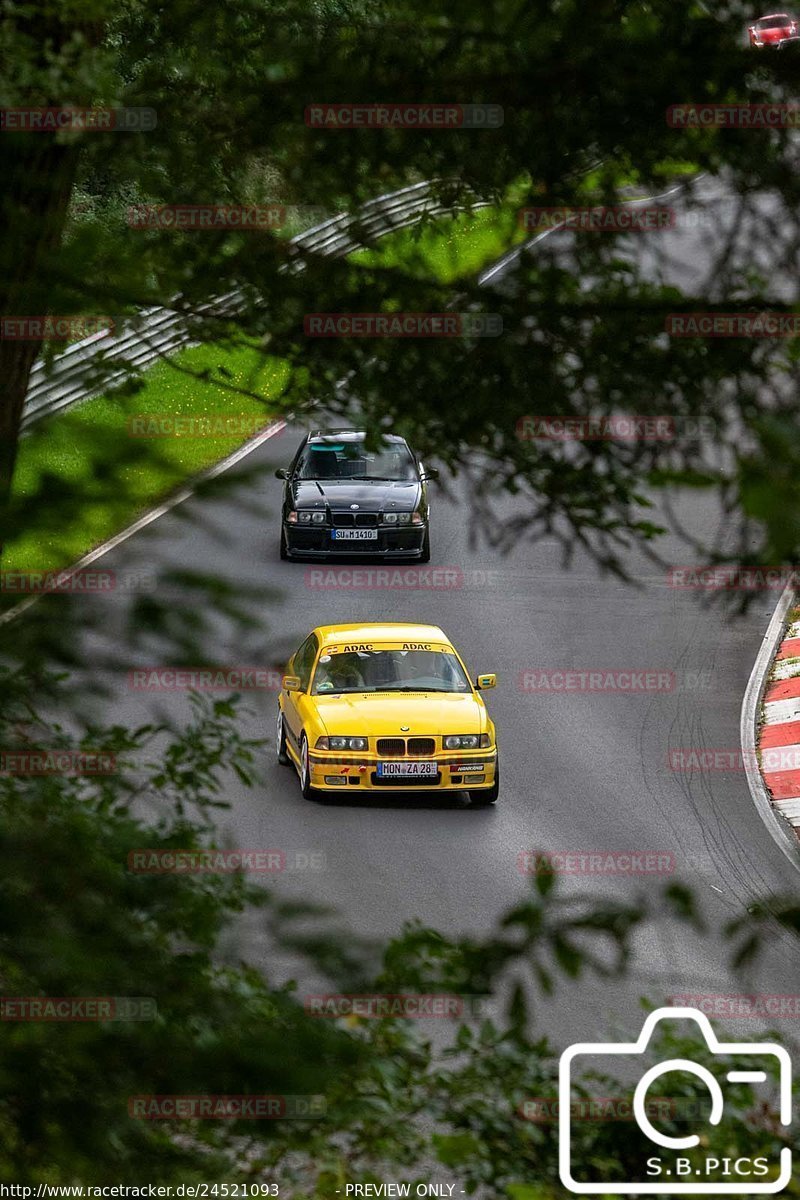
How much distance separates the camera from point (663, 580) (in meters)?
23.4

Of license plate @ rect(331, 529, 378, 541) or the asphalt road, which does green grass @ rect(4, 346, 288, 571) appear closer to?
the asphalt road

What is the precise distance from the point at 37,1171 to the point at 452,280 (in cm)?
272

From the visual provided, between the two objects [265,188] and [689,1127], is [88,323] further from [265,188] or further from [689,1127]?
[689,1127]

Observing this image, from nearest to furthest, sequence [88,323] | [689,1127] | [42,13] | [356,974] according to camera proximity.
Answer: [356,974], [88,323], [689,1127], [42,13]

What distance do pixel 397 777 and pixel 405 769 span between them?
0.11 metres

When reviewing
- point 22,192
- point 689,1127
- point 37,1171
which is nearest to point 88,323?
point 22,192

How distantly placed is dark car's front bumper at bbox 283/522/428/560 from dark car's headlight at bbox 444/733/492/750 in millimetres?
8117

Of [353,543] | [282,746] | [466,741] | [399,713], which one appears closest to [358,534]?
[353,543]

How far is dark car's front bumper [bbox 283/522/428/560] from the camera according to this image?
21.6 m

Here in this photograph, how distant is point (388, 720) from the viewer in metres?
14.0

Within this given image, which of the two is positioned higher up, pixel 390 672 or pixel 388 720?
pixel 390 672

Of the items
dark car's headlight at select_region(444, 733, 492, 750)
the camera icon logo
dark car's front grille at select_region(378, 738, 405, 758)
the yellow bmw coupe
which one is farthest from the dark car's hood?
the camera icon logo

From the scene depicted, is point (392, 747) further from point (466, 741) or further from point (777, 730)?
point (777, 730)

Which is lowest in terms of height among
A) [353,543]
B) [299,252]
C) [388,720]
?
[388,720]
